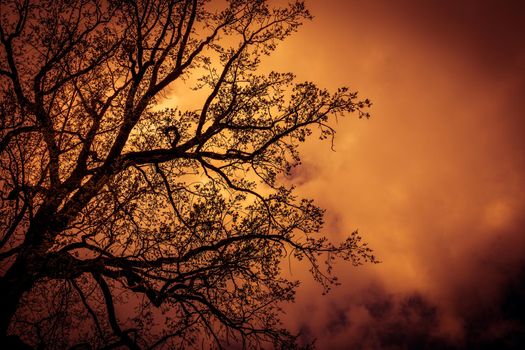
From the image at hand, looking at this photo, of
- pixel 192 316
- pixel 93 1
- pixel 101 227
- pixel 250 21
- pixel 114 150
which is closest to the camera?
pixel 101 227

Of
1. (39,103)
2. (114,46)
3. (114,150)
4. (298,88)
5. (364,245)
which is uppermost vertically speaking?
(114,46)

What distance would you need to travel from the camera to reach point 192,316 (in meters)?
11.4

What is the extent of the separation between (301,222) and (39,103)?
32.2 feet

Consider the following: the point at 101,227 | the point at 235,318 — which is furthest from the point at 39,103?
the point at 235,318

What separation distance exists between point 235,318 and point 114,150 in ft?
23.4

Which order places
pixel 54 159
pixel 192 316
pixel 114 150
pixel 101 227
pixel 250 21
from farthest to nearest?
pixel 250 21 → pixel 114 150 → pixel 192 316 → pixel 54 159 → pixel 101 227

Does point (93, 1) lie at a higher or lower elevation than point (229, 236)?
higher

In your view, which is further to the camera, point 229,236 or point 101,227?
point 229,236

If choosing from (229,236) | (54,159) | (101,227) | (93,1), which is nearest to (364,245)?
(229,236)

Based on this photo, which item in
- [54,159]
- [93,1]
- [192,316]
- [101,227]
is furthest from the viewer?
[93,1]

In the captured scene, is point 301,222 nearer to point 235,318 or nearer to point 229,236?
point 229,236

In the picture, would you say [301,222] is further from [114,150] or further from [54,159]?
[54,159]

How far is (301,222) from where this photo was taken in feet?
42.4

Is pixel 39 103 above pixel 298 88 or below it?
below
